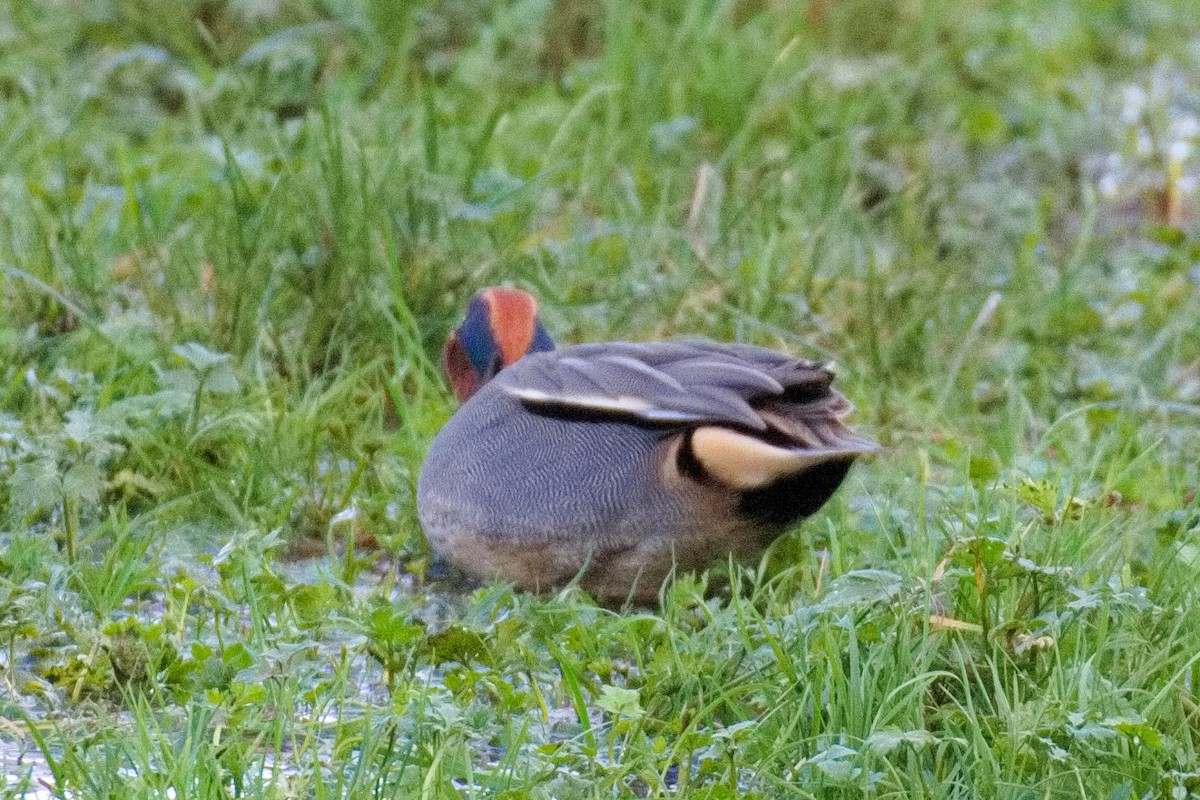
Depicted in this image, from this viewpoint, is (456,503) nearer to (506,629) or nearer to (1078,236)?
(506,629)

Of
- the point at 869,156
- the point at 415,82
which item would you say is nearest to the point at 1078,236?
the point at 869,156

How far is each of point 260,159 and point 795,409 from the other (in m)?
2.61

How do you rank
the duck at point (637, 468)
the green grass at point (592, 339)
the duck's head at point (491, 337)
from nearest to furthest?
the green grass at point (592, 339)
the duck at point (637, 468)
the duck's head at point (491, 337)

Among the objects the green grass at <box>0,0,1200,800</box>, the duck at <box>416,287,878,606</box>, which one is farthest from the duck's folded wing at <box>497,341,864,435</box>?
the green grass at <box>0,0,1200,800</box>

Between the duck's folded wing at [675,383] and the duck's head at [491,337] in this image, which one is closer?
the duck's folded wing at [675,383]

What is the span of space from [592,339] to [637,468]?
1403mm

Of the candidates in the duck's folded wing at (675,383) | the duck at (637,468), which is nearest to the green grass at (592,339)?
the duck at (637,468)

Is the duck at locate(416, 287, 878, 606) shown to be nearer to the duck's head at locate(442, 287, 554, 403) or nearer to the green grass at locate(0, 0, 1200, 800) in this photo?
the green grass at locate(0, 0, 1200, 800)

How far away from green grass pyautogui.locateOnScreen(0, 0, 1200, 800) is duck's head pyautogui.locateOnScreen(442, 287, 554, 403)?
0.14 metres

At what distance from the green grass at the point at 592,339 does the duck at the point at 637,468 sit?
0.14m

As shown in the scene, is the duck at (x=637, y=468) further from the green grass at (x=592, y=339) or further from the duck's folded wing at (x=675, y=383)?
the green grass at (x=592, y=339)

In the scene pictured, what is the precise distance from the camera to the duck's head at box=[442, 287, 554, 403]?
16.0 feet

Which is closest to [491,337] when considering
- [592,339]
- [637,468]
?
[592,339]

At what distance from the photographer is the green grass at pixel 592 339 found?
10.6 ft
